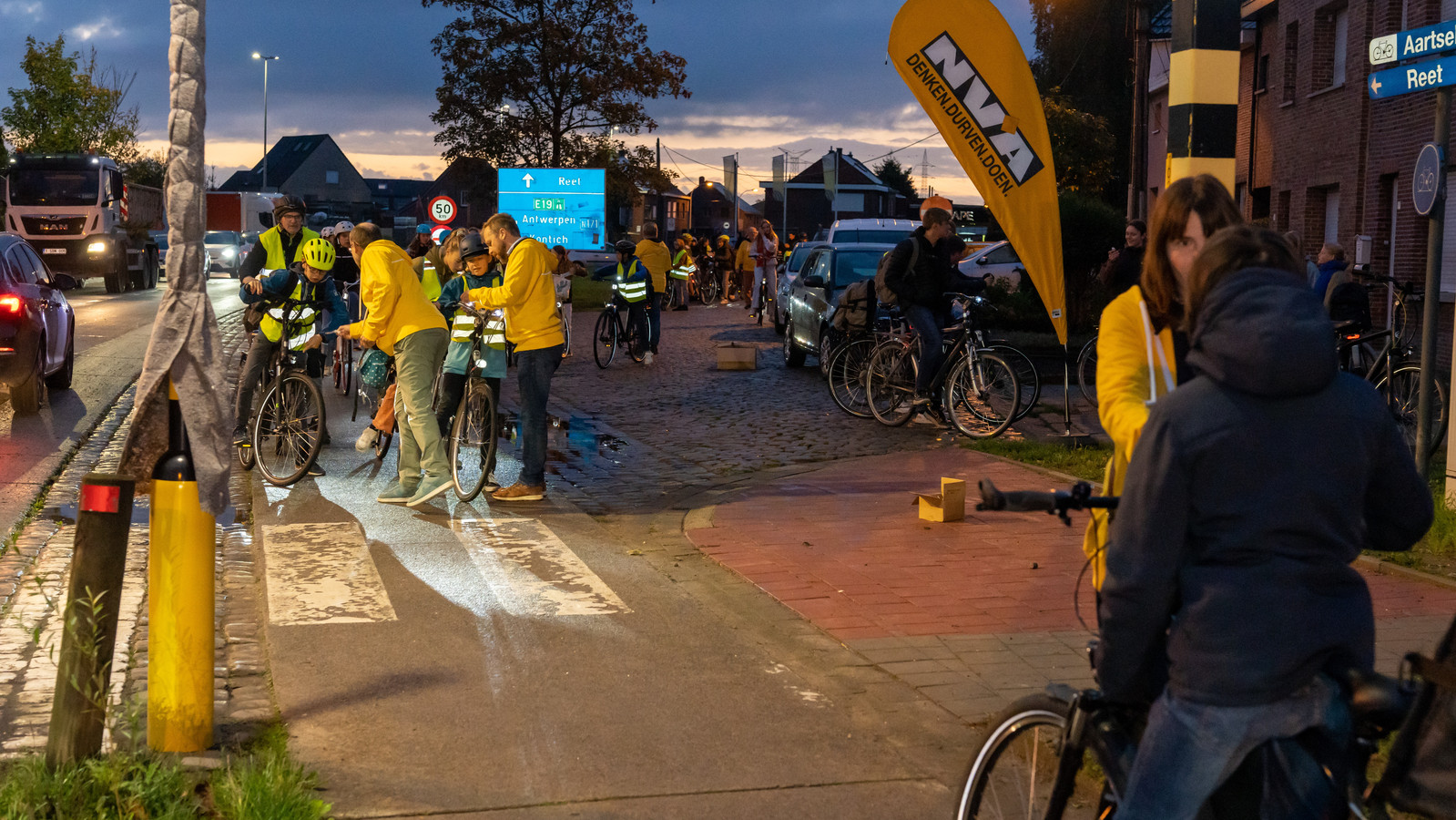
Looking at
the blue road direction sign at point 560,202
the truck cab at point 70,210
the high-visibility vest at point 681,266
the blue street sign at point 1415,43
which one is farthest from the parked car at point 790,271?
the truck cab at point 70,210

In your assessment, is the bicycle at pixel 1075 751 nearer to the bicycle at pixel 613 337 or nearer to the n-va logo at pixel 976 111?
the n-va logo at pixel 976 111

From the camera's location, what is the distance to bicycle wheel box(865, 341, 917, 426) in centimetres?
1308

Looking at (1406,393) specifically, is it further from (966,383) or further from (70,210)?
(70,210)

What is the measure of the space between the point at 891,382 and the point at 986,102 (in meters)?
3.59

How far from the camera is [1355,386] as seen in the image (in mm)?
2553

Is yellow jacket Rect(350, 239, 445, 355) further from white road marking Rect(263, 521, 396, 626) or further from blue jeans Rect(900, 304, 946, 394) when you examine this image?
blue jeans Rect(900, 304, 946, 394)

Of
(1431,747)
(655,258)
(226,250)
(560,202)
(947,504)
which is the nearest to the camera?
(1431,747)

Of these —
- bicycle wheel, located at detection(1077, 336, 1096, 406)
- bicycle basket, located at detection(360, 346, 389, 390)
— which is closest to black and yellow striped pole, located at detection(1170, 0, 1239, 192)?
bicycle basket, located at detection(360, 346, 389, 390)

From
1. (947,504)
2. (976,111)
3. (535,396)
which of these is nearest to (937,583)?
(947,504)

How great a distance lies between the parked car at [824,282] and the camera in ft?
56.9

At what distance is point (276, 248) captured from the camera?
11.3 m

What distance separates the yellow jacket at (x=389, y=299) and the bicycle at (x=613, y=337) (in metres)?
10.2

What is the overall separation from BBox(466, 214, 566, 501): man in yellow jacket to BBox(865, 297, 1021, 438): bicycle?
428 cm

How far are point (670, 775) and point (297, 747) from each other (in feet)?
3.88
